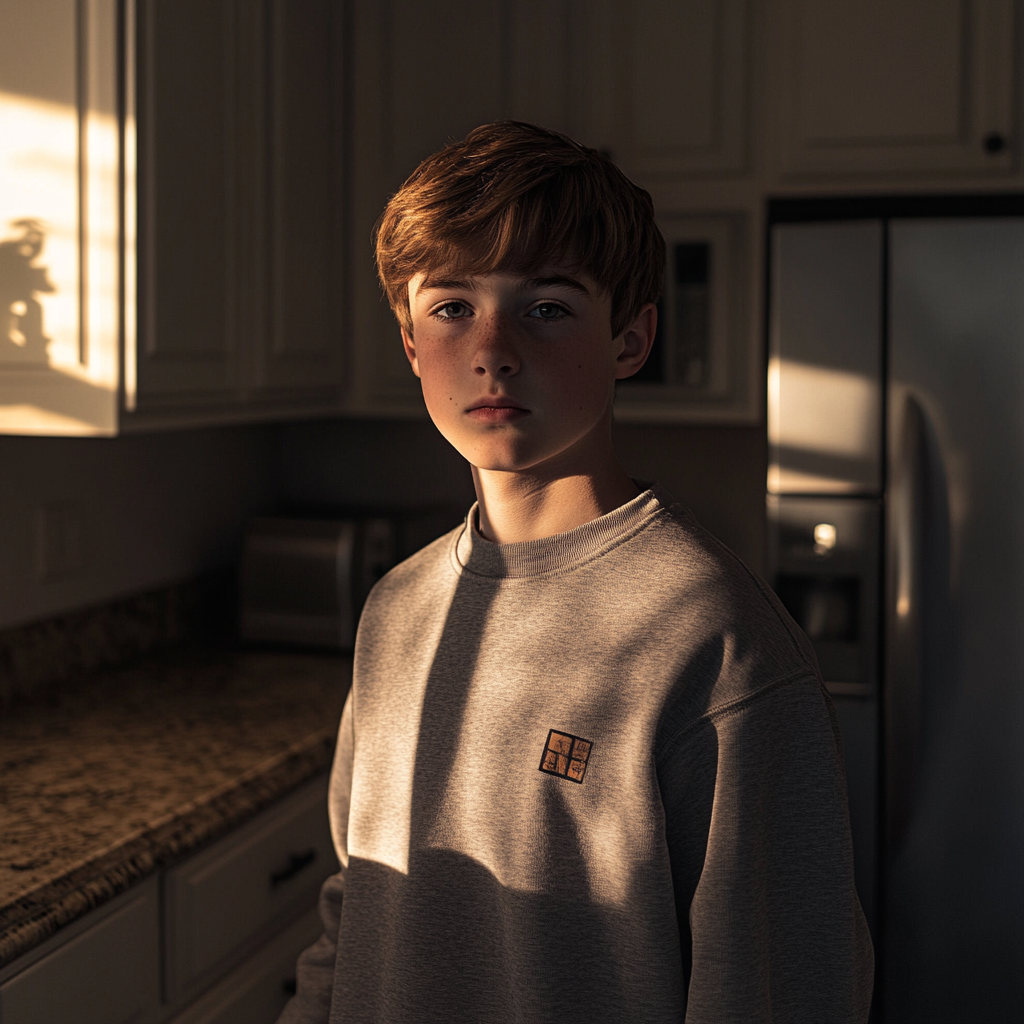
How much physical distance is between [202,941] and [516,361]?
3.39 feet

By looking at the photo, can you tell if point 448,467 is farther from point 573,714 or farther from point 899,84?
point 573,714

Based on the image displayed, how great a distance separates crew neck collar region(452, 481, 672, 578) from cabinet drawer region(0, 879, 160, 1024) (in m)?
0.69

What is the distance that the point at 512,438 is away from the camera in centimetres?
74

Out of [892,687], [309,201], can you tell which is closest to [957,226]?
[892,687]

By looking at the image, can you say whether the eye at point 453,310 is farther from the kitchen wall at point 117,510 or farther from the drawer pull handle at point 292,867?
the kitchen wall at point 117,510

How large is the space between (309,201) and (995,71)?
49.0 inches

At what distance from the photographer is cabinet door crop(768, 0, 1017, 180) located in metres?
1.93

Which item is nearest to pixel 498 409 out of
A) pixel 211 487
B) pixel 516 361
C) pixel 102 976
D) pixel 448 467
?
pixel 516 361

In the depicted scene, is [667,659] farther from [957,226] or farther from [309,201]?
[309,201]

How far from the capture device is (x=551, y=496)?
0.80m

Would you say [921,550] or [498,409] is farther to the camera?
[921,550]

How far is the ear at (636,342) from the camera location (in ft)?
2.66

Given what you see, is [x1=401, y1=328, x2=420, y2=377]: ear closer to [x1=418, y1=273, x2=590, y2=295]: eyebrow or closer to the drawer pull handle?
[x1=418, y1=273, x2=590, y2=295]: eyebrow

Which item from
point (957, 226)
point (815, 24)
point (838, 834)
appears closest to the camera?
point (838, 834)
